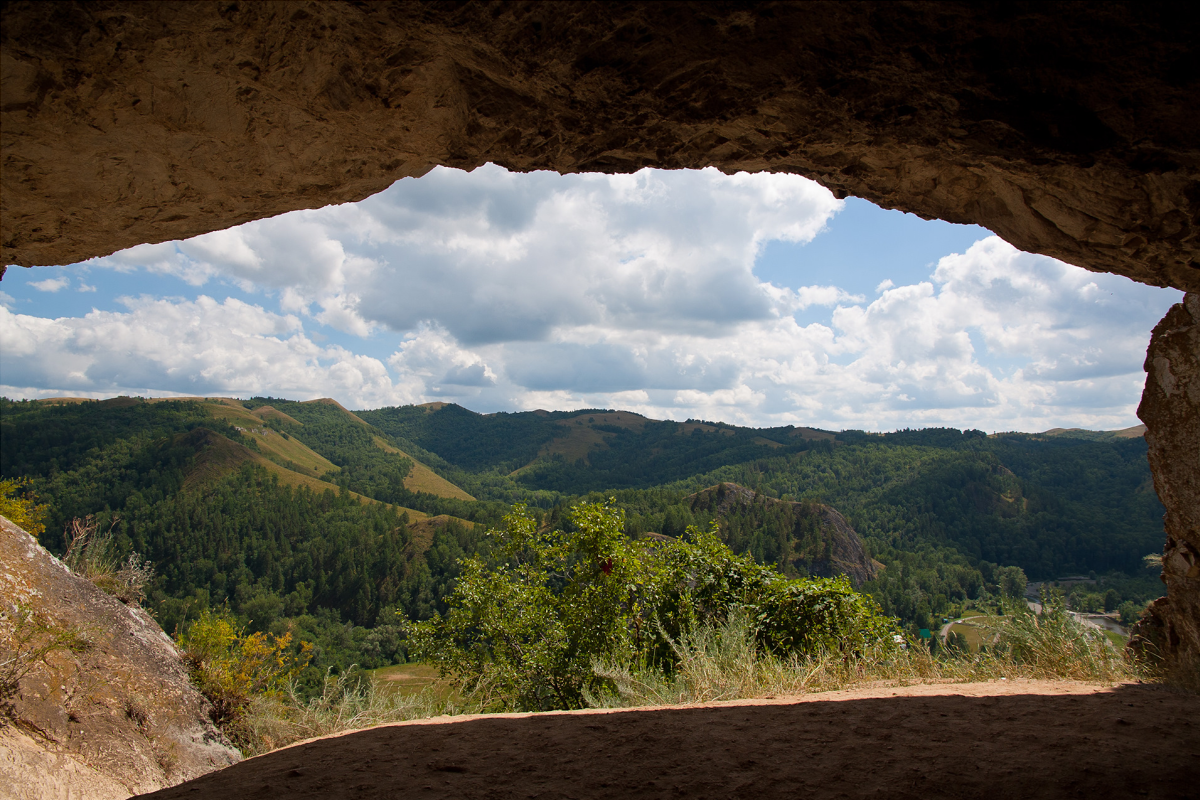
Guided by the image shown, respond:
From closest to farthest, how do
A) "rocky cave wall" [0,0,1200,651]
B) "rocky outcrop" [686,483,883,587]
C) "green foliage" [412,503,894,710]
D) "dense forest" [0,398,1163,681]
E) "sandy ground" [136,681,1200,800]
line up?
"rocky cave wall" [0,0,1200,651], "sandy ground" [136,681,1200,800], "green foliage" [412,503,894,710], "dense forest" [0,398,1163,681], "rocky outcrop" [686,483,883,587]

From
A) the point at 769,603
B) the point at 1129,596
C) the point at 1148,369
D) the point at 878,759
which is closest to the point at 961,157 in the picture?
the point at 878,759

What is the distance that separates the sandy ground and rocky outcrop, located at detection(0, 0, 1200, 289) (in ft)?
10.1

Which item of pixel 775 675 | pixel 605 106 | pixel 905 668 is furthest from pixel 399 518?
pixel 605 106

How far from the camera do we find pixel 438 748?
15.0 feet

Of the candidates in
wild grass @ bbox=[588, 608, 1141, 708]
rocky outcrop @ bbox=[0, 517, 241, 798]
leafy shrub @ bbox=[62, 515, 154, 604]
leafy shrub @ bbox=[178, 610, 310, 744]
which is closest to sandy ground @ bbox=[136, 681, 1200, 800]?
wild grass @ bbox=[588, 608, 1141, 708]

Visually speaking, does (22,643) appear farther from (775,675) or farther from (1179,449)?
(1179,449)

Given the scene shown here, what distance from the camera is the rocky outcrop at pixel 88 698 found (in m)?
5.24

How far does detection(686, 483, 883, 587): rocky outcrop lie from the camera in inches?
3125

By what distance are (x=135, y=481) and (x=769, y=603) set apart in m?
132

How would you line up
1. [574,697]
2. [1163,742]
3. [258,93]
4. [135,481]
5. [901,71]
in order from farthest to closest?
[135,481] → [574,697] → [1163,742] → [258,93] → [901,71]

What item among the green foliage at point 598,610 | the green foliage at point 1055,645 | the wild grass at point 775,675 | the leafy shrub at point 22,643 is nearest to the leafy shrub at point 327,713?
the wild grass at point 775,675

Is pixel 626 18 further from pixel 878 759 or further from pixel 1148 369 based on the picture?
pixel 1148 369

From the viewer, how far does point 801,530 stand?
86250 mm

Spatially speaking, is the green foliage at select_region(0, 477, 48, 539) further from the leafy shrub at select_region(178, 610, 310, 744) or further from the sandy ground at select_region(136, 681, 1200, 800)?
the sandy ground at select_region(136, 681, 1200, 800)
